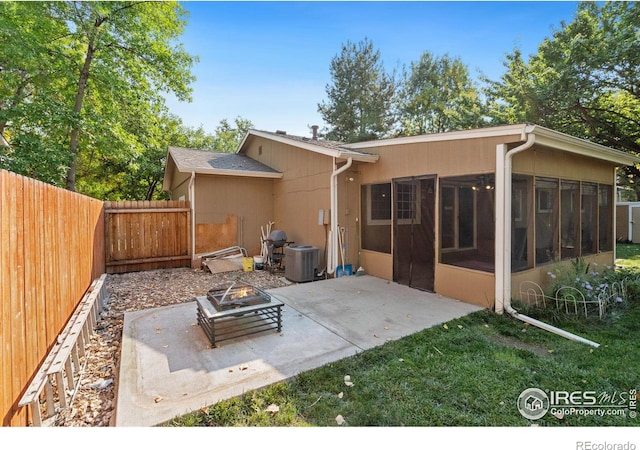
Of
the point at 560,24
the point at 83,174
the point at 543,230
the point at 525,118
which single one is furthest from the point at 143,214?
the point at 560,24

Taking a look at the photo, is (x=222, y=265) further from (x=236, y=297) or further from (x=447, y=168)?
(x=447, y=168)

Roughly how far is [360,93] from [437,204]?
1654 centimetres

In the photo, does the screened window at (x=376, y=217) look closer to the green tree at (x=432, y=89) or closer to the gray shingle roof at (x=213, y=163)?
the gray shingle roof at (x=213, y=163)

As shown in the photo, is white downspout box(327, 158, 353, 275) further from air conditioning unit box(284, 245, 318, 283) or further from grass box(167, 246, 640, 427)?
grass box(167, 246, 640, 427)

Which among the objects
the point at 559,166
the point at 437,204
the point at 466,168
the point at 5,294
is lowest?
the point at 5,294

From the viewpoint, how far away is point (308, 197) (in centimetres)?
779

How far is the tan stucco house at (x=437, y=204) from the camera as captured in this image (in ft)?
15.6

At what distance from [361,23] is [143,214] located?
273 inches

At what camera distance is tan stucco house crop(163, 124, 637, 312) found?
476cm

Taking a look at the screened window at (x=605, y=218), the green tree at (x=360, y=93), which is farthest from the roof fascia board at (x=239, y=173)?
the green tree at (x=360, y=93)

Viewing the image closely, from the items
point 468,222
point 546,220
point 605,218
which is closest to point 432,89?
point 605,218

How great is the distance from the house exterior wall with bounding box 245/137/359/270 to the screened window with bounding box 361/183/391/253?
0.82ft

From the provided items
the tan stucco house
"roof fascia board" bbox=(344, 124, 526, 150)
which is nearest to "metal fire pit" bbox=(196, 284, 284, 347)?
the tan stucco house

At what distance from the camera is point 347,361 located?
3.14m
